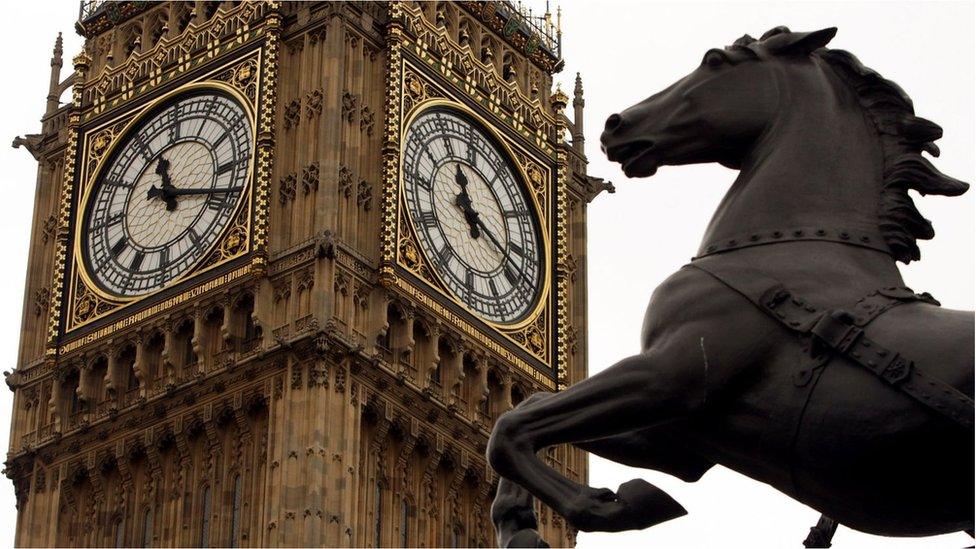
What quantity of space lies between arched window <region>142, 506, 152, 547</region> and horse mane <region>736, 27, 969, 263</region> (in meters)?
35.2

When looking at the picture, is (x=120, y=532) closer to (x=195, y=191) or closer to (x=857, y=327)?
(x=195, y=191)

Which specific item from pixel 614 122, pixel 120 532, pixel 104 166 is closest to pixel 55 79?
pixel 104 166

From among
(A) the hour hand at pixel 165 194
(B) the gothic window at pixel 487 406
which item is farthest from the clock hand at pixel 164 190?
(B) the gothic window at pixel 487 406

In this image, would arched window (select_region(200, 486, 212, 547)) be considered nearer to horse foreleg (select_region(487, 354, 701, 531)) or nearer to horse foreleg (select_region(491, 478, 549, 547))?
horse foreleg (select_region(491, 478, 549, 547))

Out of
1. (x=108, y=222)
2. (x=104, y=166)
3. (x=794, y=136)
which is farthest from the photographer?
(x=104, y=166)

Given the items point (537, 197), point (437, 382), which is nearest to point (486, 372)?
point (437, 382)

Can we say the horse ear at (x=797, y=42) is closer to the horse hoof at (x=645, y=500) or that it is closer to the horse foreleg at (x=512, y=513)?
the horse hoof at (x=645, y=500)

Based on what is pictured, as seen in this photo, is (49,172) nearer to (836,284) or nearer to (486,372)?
(486,372)

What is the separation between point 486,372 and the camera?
149 feet

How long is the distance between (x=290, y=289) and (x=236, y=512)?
353cm

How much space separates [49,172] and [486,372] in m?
9.07

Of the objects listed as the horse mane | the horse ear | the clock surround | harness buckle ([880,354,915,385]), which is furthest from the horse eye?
the clock surround

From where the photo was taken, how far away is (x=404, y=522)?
44.3m

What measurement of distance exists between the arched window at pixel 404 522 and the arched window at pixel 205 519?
300 cm
